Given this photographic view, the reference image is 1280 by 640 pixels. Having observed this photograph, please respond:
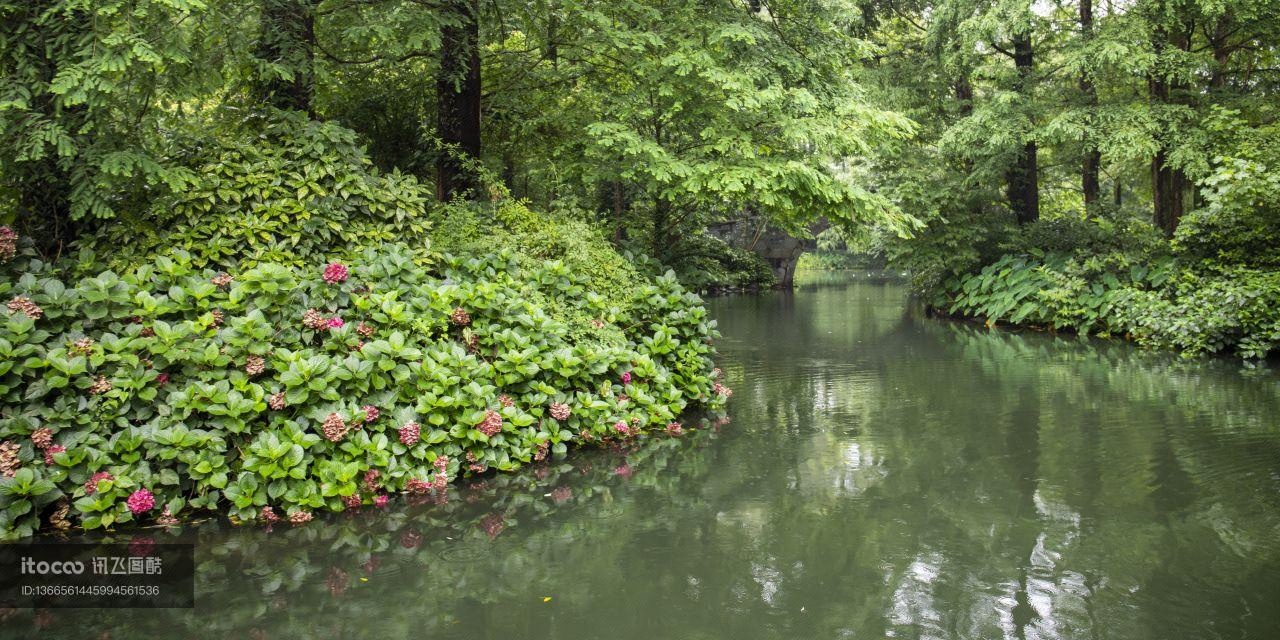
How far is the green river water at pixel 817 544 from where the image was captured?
3592 millimetres

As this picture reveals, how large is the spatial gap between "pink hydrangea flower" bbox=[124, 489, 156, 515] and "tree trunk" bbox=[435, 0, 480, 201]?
4443 mm

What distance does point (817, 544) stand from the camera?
14.7ft

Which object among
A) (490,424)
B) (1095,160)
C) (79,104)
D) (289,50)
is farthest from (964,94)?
(79,104)

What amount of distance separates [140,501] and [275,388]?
95cm

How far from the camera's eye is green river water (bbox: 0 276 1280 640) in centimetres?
359

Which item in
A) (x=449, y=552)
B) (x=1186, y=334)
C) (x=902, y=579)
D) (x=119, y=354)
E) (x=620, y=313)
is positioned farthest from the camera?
(x=1186, y=334)

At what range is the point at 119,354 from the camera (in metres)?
4.97

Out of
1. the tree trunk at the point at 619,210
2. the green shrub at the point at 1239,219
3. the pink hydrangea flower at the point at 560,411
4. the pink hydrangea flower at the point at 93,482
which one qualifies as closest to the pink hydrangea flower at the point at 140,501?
the pink hydrangea flower at the point at 93,482

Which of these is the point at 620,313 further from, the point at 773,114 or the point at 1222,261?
the point at 1222,261

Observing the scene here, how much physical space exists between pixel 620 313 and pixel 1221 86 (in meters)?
12.6

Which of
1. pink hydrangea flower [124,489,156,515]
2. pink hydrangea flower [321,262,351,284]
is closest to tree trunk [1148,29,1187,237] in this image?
pink hydrangea flower [321,262,351,284]

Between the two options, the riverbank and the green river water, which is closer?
the green river water

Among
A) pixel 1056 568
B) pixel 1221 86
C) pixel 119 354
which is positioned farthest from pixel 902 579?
pixel 1221 86

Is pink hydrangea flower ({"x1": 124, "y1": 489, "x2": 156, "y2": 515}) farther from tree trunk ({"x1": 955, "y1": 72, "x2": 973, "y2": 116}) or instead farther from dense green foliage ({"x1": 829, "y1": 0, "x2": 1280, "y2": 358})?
tree trunk ({"x1": 955, "y1": 72, "x2": 973, "y2": 116})
